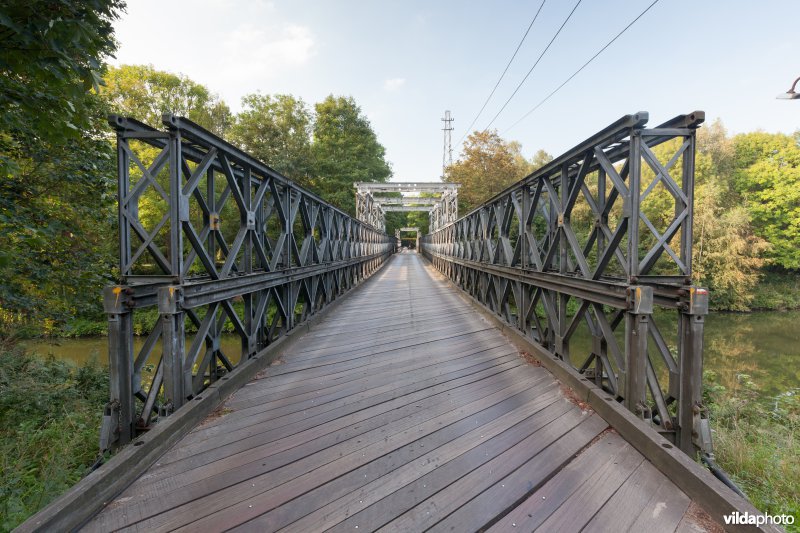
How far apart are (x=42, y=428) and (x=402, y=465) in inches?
214

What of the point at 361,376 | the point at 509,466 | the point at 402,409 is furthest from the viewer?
the point at 361,376

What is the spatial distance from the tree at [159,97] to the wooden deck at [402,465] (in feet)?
68.2

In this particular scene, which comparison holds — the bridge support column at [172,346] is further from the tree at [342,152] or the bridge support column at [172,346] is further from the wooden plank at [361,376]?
the tree at [342,152]

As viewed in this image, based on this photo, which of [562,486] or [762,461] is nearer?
[562,486]

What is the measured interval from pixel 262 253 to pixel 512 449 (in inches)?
122

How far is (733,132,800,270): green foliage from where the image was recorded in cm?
2366

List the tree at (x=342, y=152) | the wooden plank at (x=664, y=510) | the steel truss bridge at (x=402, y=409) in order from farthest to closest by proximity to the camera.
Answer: the tree at (x=342, y=152) → the steel truss bridge at (x=402, y=409) → the wooden plank at (x=664, y=510)

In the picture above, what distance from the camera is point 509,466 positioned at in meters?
2.09

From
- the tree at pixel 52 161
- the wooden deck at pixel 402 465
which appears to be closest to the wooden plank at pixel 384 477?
the wooden deck at pixel 402 465

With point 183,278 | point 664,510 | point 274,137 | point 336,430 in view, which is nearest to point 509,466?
point 664,510

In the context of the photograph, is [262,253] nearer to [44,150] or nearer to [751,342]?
[44,150]

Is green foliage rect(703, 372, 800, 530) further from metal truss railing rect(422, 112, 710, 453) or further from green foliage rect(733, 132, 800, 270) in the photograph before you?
green foliage rect(733, 132, 800, 270)

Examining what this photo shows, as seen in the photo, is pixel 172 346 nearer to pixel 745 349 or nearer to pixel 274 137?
pixel 745 349

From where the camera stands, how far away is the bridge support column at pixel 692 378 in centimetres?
236
